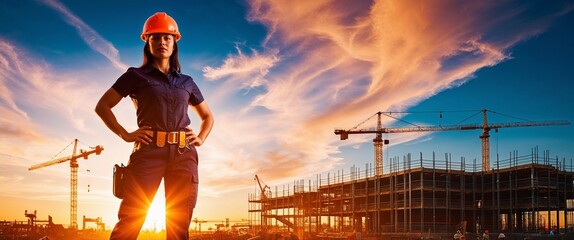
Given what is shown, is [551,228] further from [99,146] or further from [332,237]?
[99,146]

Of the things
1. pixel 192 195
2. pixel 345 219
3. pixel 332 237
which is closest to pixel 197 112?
pixel 192 195

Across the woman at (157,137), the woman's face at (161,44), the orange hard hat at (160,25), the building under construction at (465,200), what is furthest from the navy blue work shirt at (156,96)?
the building under construction at (465,200)

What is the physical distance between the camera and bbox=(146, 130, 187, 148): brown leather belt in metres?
4.70

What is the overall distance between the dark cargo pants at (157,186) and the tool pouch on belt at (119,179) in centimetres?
4

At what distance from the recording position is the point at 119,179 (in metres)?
4.64

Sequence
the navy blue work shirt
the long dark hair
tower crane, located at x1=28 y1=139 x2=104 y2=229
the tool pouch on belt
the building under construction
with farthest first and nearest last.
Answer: tower crane, located at x1=28 y1=139 x2=104 y2=229 → the building under construction → the long dark hair → the navy blue work shirt → the tool pouch on belt

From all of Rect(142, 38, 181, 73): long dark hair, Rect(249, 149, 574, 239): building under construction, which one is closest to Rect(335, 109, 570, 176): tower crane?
Rect(249, 149, 574, 239): building under construction

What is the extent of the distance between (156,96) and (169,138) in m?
0.37

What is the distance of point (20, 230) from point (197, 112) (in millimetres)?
89358

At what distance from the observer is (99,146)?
115 m

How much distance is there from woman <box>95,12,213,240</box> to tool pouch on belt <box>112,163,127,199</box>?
41mm

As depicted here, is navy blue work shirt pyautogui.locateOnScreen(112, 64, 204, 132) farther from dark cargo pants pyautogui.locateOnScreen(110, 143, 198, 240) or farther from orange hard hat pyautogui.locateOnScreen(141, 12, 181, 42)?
orange hard hat pyautogui.locateOnScreen(141, 12, 181, 42)

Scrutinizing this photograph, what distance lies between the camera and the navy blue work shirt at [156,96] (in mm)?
4777

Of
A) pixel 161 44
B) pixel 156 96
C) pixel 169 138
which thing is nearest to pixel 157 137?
pixel 169 138
